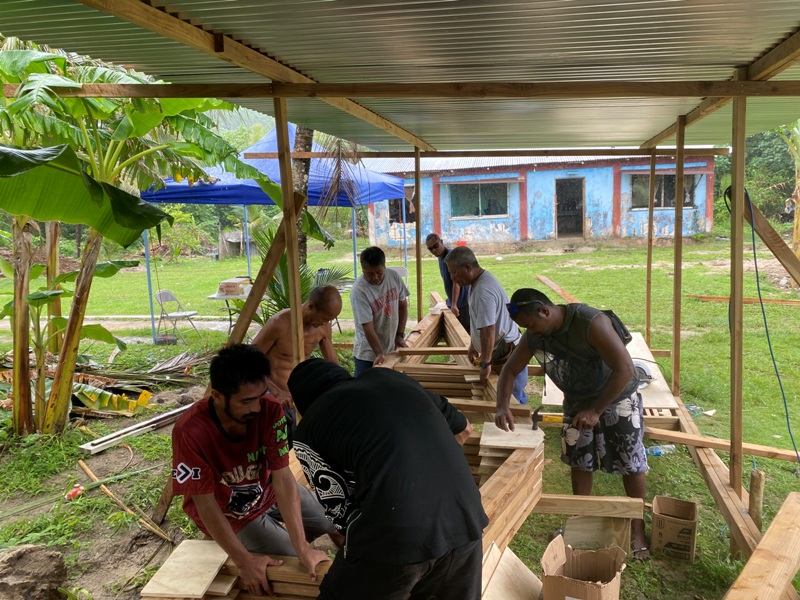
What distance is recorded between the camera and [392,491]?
1939mm

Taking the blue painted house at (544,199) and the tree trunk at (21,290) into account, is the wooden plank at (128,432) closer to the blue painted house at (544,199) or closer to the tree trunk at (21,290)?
the tree trunk at (21,290)

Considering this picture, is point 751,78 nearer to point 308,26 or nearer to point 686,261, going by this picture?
point 308,26

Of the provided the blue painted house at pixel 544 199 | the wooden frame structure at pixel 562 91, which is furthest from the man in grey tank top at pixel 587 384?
the blue painted house at pixel 544 199

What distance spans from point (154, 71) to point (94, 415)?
515 centimetres

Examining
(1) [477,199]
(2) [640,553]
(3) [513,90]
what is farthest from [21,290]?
(1) [477,199]

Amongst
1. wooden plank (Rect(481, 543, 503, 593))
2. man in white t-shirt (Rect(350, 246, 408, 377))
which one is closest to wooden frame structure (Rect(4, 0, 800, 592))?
man in white t-shirt (Rect(350, 246, 408, 377))

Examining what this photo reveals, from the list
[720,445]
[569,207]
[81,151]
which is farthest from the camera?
[569,207]

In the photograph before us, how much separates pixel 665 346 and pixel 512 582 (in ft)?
27.7

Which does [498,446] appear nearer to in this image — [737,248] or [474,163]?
[737,248]

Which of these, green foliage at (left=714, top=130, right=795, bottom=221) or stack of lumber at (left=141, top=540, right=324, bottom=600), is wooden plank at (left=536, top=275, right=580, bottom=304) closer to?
stack of lumber at (left=141, top=540, right=324, bottom=600)

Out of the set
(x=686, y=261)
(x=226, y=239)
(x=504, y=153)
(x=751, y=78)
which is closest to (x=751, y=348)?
(x=504, y=153)

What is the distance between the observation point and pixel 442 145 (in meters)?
8.96

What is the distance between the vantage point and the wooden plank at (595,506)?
3.59 m

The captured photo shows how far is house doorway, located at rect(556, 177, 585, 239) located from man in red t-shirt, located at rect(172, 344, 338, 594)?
70.2 feet
